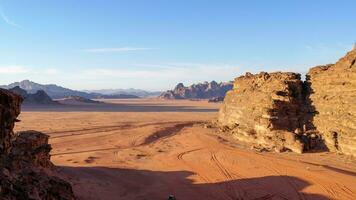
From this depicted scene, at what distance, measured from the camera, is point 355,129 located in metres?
17.8

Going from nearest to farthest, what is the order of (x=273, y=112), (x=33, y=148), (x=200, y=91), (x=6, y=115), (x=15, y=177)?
(x=15, y=177) < (x=6, y=115) < (x=33, y=148) < (x=273, y=112) < (x=200, y=91)

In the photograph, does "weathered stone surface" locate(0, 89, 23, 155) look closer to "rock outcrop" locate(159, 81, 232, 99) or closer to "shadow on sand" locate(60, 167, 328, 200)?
"shadow on sand" locate(60, 167, 328, 200)

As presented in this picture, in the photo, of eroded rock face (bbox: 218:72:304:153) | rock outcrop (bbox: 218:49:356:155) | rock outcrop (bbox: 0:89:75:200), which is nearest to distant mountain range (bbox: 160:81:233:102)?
eroded rock face (bbox: 218:72:304:153)

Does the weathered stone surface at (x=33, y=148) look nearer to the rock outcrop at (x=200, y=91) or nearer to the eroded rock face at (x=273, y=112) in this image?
the eroded rock face at (x=273, y=112)

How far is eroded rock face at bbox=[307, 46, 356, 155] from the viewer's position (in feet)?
60.4

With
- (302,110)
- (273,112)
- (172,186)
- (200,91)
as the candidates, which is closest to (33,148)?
(172,186)

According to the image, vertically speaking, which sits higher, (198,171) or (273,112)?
(273,112)

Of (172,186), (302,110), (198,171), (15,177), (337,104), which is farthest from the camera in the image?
(302,110)

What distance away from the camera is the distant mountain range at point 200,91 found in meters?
118

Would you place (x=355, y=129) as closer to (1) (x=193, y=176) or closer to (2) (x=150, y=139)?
(1) (x=193, y=176)

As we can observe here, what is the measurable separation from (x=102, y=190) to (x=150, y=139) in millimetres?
14170

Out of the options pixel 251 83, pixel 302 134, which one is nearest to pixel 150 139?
pixel 251 83

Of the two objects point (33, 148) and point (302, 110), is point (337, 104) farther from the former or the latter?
point (33, 148)

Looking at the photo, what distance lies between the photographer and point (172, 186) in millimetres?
14938
